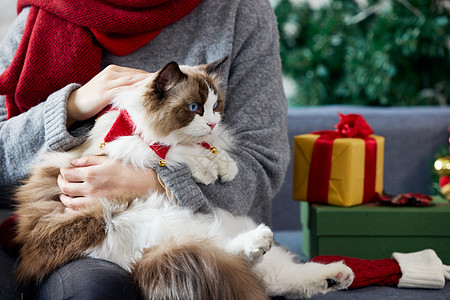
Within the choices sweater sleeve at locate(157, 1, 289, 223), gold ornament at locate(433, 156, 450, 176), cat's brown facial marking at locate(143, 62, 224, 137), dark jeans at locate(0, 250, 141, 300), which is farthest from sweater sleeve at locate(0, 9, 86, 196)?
gold ornament at locate(433, 156, 450, 176)

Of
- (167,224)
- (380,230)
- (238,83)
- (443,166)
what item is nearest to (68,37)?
(238,83)

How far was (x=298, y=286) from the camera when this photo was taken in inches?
42.4

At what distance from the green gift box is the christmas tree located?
3.25 ft

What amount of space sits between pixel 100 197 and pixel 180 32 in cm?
60

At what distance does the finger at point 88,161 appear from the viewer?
1075 millimetres

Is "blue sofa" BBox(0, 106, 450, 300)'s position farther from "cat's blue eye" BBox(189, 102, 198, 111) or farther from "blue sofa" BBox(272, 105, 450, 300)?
"cat's blue eye" BBox(189, 102, 198, 111)

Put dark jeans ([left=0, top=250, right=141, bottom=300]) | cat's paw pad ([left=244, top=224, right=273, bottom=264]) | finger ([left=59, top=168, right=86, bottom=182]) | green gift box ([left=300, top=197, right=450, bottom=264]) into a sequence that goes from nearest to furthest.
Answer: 1. dark jeans ([left=0, top=250, right=141, bottom=300])
2. cat's paw pad ([left=244, top=224, right=273, bottom=264])
3. finger ([left=59, top=168, right=86, bottom=182])
4. green gift box ([left=300, top=197, right=450, bottom=264])

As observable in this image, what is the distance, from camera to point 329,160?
1610 millimetres

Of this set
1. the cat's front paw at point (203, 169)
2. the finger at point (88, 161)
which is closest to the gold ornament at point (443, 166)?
the cat's front paw at point (203, 169)

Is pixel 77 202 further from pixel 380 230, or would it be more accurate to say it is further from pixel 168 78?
pixel 380 230

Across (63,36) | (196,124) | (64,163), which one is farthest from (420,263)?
(63,36)

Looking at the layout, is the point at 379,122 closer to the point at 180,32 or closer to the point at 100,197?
the point at 180,32

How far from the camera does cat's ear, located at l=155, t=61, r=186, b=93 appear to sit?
1.00m

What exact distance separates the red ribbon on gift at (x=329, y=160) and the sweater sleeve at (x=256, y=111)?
260 millimetres
